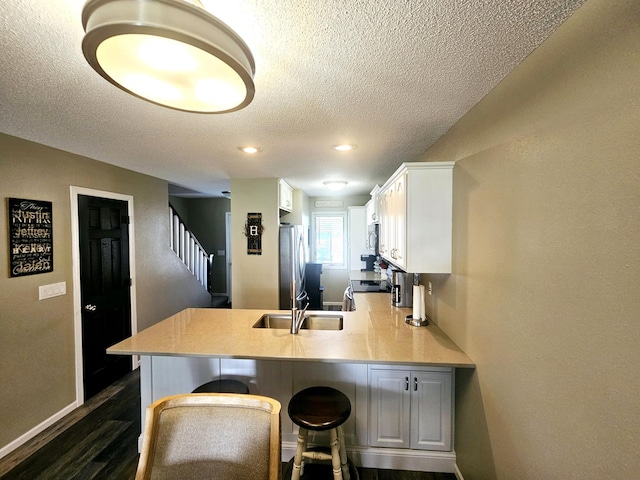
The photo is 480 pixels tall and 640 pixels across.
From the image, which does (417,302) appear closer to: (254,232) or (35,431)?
(254,232)

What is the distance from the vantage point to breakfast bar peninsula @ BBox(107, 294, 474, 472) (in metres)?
1.80

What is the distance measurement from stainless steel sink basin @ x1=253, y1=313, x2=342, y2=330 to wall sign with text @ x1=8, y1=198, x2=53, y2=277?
1.89m

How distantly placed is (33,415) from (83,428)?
1.25 ft

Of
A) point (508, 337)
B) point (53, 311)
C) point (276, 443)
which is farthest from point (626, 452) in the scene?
point (53, 311)

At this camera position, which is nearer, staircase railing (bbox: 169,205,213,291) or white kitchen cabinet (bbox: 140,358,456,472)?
white kitchen cabinet (bbox: 140,358,456,472)

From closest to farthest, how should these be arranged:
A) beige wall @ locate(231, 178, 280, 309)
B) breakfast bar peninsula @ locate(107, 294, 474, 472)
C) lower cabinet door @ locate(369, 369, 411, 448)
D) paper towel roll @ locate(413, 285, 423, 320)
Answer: breakfast bar peninsula @ locate(107, 294, 474, 472), lower cabinet door @ locate(369, 369, 411, 448), paper towel roll @ locate(413, 285, 423, 320), beige wall @ locate(231, 178, 280, 309)

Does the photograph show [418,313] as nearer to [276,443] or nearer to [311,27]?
[276,443]

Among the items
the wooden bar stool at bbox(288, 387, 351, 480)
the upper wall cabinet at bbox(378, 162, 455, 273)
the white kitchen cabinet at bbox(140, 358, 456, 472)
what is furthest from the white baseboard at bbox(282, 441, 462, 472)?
the upper wall cabinet at bbox(378, 162, 455, 273)

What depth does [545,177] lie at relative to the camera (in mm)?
1032

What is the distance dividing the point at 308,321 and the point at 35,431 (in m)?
2.38

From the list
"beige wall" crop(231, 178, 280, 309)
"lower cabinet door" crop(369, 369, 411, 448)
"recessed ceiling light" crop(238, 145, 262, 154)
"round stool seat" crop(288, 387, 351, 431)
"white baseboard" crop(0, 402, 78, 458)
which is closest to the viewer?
"round stool seat" crop(288, 387, 351, 431)

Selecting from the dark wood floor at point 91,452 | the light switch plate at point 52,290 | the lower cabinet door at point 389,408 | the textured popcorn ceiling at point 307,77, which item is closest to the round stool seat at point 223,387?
the dark wood floor at point 91,452

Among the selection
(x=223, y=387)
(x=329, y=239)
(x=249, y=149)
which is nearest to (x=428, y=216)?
(x=249, y=149)

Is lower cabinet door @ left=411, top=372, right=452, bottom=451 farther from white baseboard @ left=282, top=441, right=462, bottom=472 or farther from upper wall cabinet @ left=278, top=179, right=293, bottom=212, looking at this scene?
upper wall cabinet @ left=278, top=179, right=293, bottom=212
